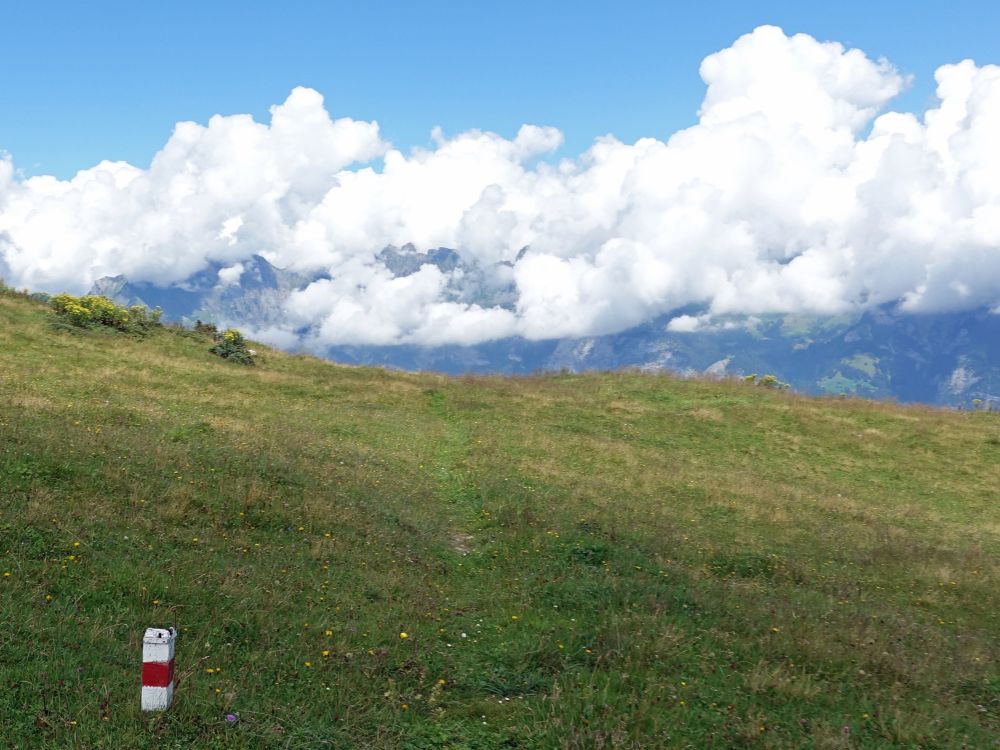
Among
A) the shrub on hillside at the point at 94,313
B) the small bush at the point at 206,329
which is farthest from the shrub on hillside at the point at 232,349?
the shrub on hillside at the point at 94,313

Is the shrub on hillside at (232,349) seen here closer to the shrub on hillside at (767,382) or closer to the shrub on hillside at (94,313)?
the shrub on hillside at (94,313)

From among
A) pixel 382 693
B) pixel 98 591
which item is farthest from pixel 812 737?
pixel 98 591

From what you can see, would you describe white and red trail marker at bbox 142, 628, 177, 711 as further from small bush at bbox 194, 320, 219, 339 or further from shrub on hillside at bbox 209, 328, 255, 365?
small bush at bbox 194, 320, 219, 339

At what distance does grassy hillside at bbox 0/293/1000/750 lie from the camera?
7766 mm

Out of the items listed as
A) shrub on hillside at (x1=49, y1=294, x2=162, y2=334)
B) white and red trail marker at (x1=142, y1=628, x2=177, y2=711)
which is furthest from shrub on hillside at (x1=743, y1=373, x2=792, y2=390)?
white and red trail marker at (x1=142, y1=628, x2=177, y2=711)

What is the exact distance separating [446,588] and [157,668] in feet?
21.7

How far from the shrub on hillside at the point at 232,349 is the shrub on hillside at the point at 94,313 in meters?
4.43

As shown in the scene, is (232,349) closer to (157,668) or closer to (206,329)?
(206,329)

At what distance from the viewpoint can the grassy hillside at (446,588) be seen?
777 centimetres

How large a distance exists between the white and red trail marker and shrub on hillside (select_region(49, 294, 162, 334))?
35.4 meters

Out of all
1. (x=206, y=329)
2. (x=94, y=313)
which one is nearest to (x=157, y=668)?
(x=94, y=313)

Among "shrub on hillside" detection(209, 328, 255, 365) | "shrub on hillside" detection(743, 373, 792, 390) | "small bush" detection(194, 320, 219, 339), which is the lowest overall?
"shrub on hillside" detection(743, 373, 792, 390)

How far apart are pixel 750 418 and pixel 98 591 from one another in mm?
35945

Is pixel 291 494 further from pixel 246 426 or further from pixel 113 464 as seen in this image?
pixel 246 426
